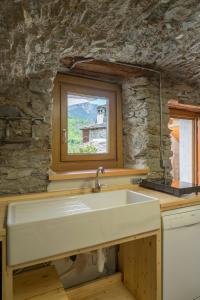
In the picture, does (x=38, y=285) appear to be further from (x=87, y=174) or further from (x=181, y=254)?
(x=181, y=254)

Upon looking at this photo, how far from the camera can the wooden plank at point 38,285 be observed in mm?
1151

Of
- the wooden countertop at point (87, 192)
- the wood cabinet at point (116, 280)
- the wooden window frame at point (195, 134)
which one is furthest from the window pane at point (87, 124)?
the wooden window frame at point (195, 134)

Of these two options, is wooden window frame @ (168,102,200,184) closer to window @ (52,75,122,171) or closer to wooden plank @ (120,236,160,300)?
window @ (52,75,122,171)

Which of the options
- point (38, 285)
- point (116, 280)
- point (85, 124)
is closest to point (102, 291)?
point (116, 280)

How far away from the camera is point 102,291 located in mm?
1751

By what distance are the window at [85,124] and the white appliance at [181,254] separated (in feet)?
2.99

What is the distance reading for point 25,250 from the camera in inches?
39.6

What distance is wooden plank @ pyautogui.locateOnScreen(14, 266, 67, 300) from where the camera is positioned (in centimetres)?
115

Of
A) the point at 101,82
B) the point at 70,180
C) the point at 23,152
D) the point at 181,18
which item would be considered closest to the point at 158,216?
the point at 70,180

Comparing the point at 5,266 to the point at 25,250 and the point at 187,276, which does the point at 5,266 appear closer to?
the point at 25,250

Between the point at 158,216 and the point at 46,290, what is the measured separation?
0.85 metres

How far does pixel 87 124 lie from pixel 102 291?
158 centimetres

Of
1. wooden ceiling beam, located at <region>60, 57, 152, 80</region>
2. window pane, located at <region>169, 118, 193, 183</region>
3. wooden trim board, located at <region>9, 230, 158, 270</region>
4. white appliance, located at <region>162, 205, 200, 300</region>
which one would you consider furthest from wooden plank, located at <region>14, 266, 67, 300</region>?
window pane, located at <region>169, 118, 193, 183</region>

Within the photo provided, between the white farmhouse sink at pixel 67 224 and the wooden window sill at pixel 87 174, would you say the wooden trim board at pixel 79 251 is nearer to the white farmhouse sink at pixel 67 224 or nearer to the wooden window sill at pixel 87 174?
the white farmhouse sink at pixel 67 224
